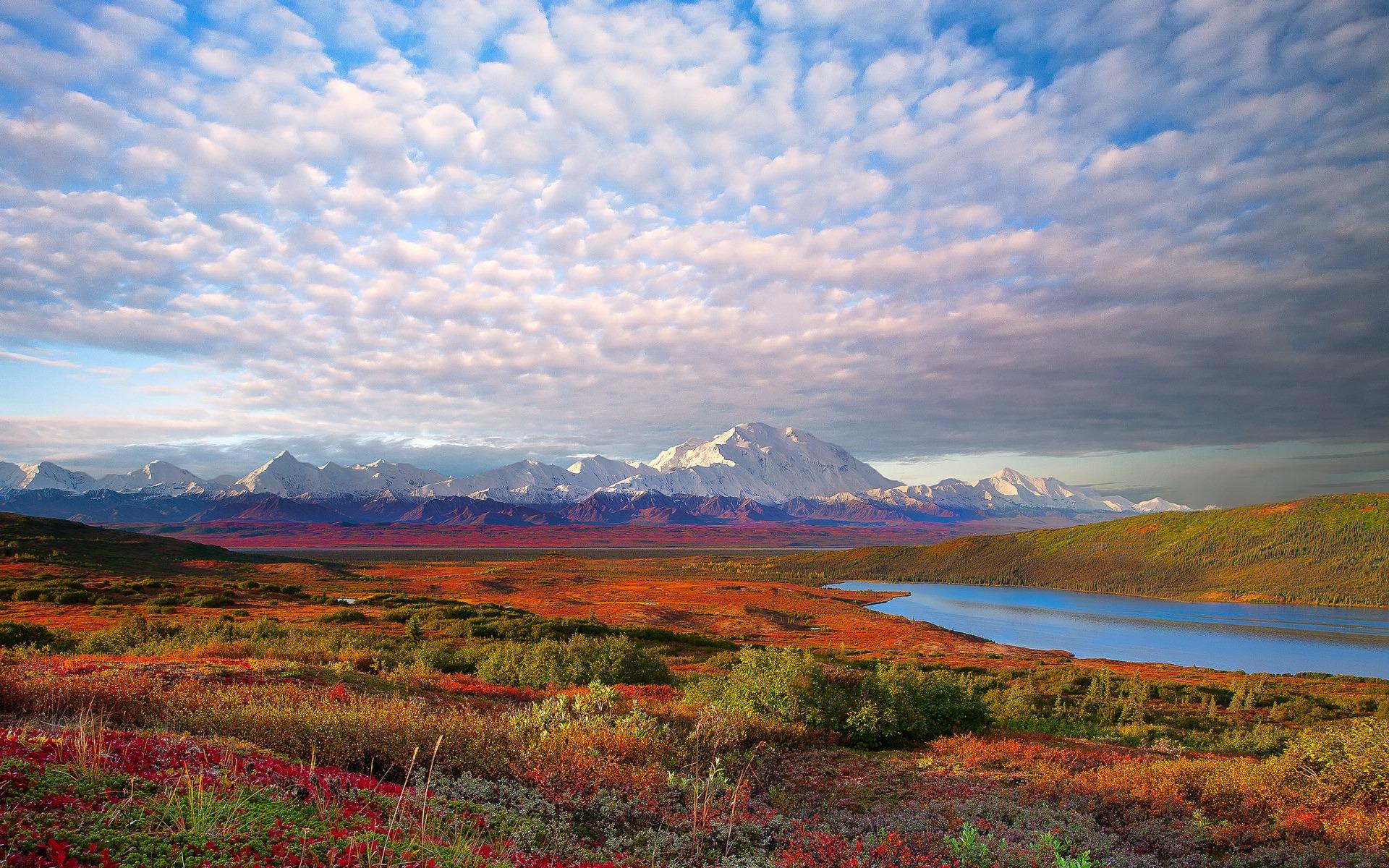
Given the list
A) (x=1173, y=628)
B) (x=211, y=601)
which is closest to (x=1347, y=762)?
(x=211, y=601)

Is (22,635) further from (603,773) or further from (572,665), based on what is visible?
(603,773)

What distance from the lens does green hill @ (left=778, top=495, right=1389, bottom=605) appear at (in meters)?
125

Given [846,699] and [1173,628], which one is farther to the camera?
[1173,628]

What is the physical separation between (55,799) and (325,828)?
165 cm

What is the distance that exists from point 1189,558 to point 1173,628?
234 ft

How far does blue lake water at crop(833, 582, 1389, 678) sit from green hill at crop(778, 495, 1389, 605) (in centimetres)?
872

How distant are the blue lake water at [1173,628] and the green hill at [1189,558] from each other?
28.6 ft

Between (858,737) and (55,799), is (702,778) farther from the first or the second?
(55,799)

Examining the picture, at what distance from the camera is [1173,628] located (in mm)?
86688

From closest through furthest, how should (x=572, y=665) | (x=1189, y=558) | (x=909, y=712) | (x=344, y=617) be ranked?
(x=909, y=712) < (x=572, y=665) < (x=344, y=617) < (x=1189, y=558)

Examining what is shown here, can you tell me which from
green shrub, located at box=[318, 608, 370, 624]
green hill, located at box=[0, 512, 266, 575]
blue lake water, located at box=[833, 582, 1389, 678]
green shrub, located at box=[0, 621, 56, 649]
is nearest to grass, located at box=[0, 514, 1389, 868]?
green shrub, located at box=[0, 621, 56, 649]

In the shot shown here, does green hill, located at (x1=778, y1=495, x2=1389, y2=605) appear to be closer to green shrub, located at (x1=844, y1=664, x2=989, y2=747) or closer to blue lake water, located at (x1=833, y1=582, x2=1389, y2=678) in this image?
blue lake water, located at (x1=833, y1=582, x2=1389, y2=678)

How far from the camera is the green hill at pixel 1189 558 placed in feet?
411

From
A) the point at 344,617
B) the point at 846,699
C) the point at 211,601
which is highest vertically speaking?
the point at 846,699
